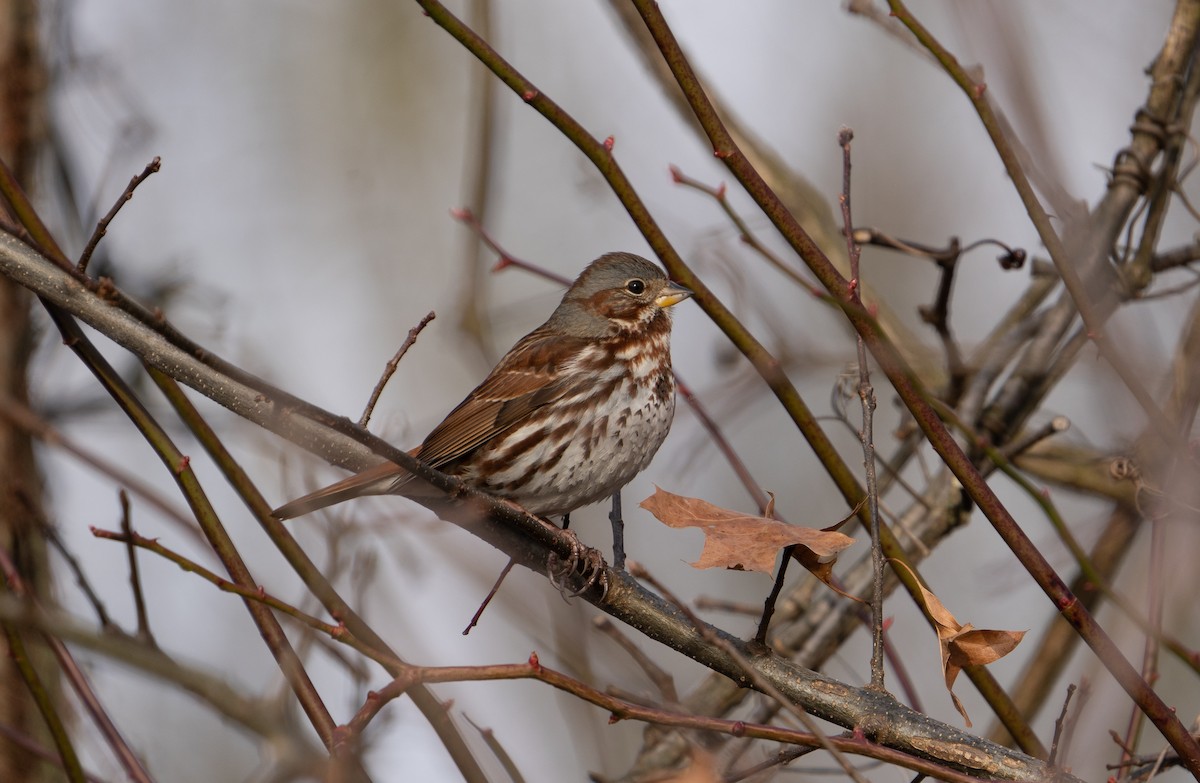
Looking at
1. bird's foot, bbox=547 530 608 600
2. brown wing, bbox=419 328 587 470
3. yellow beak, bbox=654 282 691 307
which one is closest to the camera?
bird's foot, bbox=547 530 608 600

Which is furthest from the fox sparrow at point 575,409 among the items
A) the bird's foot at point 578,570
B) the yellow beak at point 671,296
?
the bird's foot at point 578,570

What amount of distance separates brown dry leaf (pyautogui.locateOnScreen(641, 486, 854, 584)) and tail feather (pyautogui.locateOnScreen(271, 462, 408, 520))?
1.50 meters

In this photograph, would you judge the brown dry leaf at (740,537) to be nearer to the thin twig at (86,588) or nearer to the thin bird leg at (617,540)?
the thin bird leg at (617,540)

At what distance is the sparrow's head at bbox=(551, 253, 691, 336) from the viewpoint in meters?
5.01

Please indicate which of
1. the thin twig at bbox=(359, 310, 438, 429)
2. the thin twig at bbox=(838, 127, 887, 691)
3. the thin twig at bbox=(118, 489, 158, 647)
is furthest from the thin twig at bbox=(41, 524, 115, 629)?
the thin twig at bbox=(838, 127, 887, 691)

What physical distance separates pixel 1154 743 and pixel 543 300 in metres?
4.90

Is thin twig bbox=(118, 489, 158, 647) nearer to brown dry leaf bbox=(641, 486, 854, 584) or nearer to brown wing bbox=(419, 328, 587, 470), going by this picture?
brown dry leaf bbox=(641, 486, 854, 584)

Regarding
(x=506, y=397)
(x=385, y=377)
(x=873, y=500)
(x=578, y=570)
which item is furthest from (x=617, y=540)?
(x=506, y=397)

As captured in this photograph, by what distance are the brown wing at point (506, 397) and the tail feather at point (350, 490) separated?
0.57 m

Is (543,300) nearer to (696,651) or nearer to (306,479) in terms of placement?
(306,479)

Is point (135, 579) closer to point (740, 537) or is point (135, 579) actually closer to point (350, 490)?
point (350, 490)

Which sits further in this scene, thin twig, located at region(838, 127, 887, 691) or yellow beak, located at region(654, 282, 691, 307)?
yellow beak, located at region(654, 282, 691, 307)

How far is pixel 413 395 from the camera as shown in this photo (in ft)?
31.1

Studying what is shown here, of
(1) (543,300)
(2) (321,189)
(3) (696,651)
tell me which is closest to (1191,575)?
(3) (696,651)
